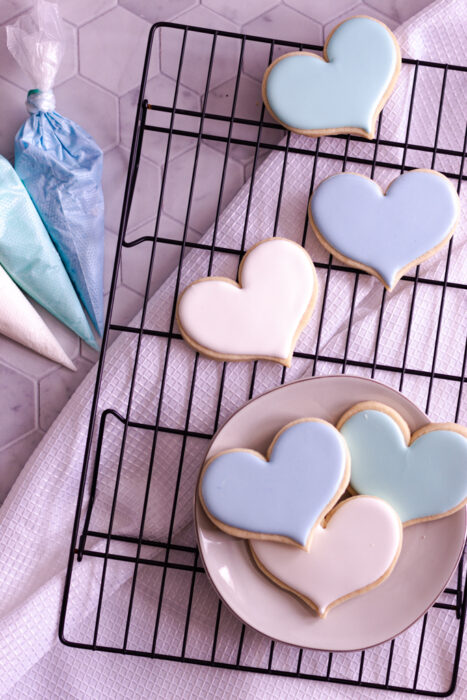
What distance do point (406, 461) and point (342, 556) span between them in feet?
0.44

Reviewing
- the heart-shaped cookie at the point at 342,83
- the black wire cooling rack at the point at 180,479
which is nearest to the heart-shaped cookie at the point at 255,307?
the black wire cooling rack at the point at 180,479

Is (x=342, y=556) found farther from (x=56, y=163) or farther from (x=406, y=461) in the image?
(x=56, y=163)

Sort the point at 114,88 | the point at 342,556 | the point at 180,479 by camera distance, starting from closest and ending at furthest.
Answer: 1. the point at 342,556
2. the point at 180,479
3. the point at 114,88

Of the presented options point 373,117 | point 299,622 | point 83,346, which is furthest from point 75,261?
point 299,622

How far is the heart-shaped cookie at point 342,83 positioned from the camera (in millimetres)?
980

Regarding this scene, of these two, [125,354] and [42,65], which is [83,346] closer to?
[125,354]

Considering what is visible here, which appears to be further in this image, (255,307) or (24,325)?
(24,325)

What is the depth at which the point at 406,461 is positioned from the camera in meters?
0.89

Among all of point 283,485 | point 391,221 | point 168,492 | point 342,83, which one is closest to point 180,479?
point 168,492

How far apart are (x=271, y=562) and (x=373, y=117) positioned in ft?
1.89

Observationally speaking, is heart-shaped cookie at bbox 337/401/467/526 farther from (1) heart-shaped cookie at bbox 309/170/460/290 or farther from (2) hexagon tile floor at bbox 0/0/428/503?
(2) hexagon tile floor at bbox 0/0/428/503

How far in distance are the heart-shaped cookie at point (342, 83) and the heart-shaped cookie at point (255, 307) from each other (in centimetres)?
17

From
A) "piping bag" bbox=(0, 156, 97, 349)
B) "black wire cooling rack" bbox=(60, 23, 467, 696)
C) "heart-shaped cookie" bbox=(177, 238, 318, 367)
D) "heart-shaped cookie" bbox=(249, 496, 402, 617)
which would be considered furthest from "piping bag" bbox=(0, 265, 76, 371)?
"heart-shaped cookie" bbox=(249, 496, 402, 617)

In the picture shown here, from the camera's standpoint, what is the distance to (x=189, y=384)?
3.32 ft
